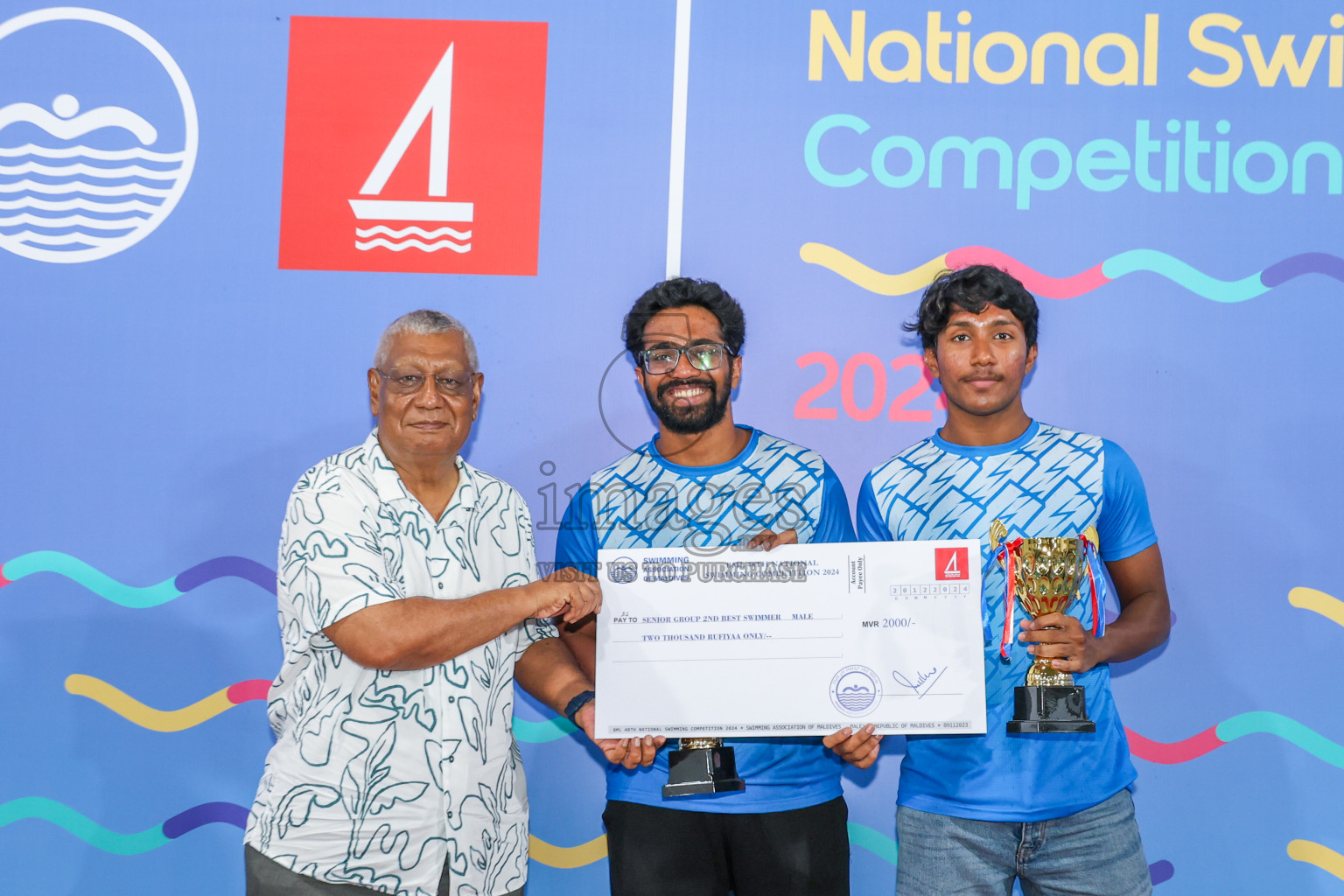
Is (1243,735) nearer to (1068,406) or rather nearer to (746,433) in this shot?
(1068,406)

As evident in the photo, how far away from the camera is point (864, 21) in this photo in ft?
9.47

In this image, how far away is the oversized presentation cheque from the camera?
2127 mm

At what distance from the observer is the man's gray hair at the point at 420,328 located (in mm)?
2139

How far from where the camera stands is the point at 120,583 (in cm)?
288

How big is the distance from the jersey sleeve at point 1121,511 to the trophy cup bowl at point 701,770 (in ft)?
3.45

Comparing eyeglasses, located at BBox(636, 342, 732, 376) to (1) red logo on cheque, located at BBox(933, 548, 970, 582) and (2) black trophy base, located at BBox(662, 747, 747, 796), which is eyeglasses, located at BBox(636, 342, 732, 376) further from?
(2) black trophy base, located at BBox(662, 747, 747, 796)

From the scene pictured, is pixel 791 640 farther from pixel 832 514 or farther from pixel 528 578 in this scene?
pixel 528 578

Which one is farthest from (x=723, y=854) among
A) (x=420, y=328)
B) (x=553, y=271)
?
(x=553, y=271)

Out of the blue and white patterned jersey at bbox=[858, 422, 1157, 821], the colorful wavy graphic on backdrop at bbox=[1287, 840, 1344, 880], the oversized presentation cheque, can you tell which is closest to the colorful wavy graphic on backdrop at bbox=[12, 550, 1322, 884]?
the colorful wavy graphic on backdrop at bbox=[1287, 840, 1344, 880]

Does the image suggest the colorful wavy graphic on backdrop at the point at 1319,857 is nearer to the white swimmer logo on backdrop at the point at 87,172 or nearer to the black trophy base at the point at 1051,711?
the black trophy base at the point at 1051,711

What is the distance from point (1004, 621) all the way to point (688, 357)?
1005mm

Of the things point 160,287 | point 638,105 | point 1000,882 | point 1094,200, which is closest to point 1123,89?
point 1094,200

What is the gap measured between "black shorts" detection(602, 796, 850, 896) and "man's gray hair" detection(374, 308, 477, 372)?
3.79 feet
